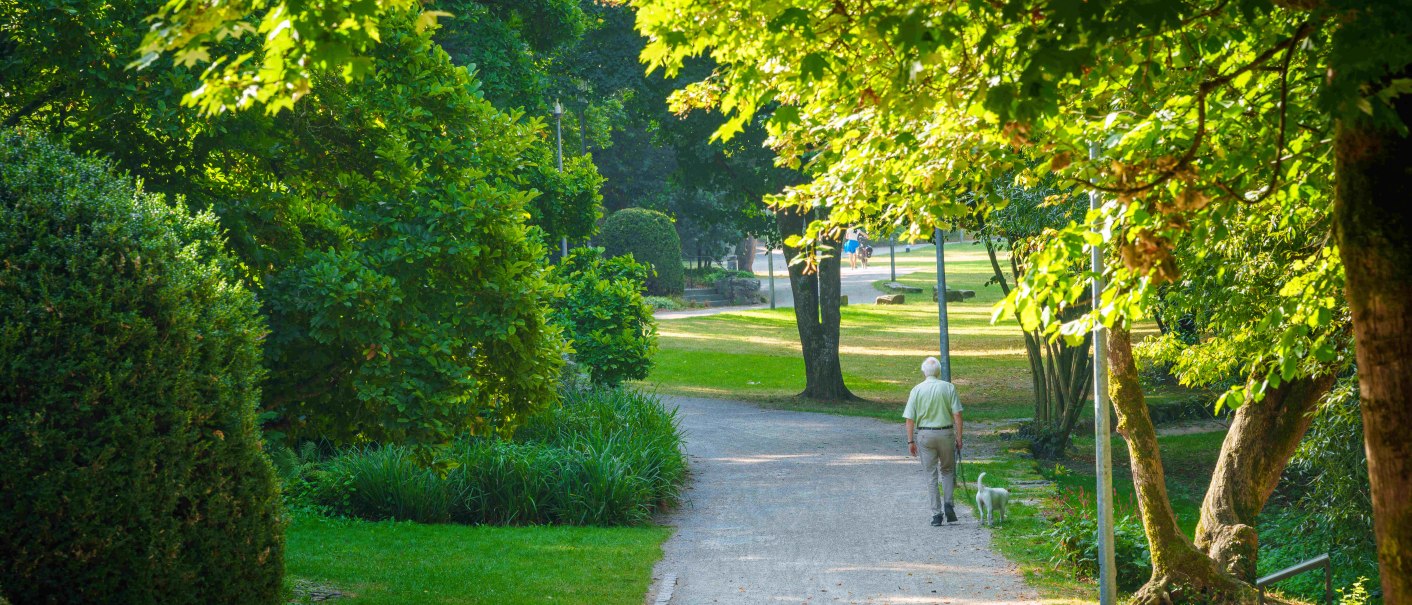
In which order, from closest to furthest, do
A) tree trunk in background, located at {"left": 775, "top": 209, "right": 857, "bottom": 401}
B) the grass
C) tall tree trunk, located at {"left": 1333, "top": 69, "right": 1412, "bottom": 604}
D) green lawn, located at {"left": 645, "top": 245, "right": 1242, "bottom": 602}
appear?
tall tree trunk, located at {"left": 1333, "top": 69, "right": 1412, "bottom": 604} < the grass < green lawn, located at {"left": 645, "top": 245, "right": 1242, "bottom": 602} < tree trunk in background, located at {"left": 775, "top": 209, "right": 857, "bottom": 401}

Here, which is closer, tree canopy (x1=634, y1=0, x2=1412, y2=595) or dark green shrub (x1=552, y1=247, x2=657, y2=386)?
tree canopy (x1=634, y1=0, x2=1412, y2=595)

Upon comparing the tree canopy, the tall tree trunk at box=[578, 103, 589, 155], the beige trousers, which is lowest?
the beige trousers

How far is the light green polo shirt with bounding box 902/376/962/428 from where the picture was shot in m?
12.6

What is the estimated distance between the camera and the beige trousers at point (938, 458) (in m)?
12.6

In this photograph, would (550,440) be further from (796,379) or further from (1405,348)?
(796,379)

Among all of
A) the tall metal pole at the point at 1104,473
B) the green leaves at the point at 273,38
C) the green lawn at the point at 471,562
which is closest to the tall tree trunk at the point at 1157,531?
the tall metal pole at the point at 1104,473

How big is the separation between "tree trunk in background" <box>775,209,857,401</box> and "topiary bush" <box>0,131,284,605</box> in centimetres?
1863

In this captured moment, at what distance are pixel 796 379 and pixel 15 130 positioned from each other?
942 inches

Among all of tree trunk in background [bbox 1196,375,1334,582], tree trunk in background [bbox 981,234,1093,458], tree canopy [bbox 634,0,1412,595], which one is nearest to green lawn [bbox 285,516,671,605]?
tree canopy [bbox 634,0,1412,595]

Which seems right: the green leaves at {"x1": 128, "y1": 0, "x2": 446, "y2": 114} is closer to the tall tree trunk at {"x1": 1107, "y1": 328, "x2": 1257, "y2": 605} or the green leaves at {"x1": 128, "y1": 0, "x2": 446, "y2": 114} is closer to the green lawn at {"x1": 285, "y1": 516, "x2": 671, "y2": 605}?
the green lawn at {"x1": 285, "y1": 516, "x2": 671, "y2": 605}

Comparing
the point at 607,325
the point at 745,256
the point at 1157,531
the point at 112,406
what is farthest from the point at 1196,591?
the point at 745,256

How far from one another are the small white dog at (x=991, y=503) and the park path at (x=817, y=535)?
6.3 inches

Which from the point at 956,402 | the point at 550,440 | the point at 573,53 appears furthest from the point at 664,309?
the point at 956,402

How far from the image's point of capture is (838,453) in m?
18.3
